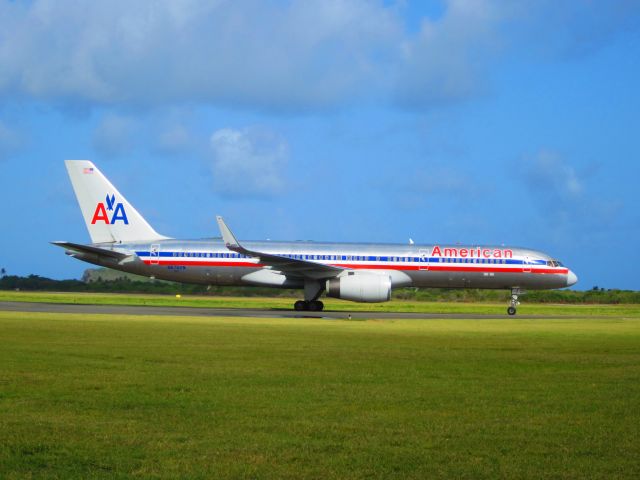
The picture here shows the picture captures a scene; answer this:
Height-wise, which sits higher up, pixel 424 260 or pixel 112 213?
pixel 112 213

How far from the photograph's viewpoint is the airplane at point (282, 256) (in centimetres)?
3956

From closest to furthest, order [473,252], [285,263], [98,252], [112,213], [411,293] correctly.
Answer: [285,263], [98,252], [473,252], [112,213], [411,293]

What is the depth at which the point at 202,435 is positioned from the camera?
7.95 meters

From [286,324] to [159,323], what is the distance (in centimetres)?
398

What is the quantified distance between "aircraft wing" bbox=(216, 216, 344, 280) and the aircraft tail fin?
203 inches

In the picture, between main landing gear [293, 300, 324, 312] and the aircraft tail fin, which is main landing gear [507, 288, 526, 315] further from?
the aircraft tail fin

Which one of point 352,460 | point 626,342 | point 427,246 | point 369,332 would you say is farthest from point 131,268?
point 352,460

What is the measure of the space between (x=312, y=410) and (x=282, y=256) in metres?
30.1

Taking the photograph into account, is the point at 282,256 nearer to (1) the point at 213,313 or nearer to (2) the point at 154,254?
(2) the point at 154,254

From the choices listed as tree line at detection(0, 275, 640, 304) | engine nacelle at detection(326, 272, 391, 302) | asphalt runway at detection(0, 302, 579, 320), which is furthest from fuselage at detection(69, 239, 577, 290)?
tree line at detection(0, 275, 640, 304)

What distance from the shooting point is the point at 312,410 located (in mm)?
9430

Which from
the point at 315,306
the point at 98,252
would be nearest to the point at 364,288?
the point at 315,306

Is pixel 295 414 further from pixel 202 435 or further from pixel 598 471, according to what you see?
pixel 598 471

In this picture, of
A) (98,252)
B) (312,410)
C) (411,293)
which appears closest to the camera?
(312,410)
